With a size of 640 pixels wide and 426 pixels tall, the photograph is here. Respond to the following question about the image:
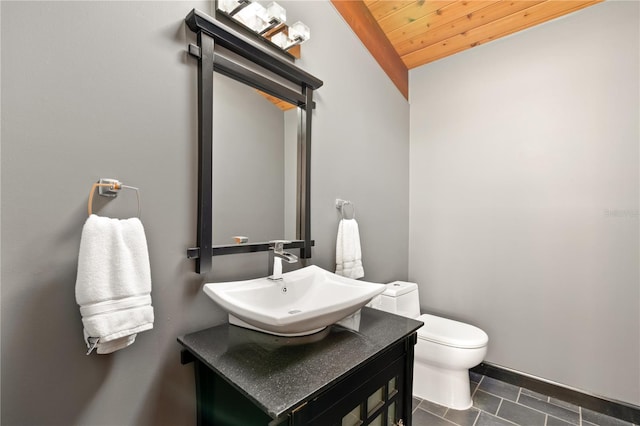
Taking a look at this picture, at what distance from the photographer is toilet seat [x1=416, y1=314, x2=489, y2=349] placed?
5.68 feet

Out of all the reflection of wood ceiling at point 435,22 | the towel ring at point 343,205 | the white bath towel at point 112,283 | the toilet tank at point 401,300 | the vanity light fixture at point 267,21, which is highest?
the reflection of wood ceiling at point 435,22

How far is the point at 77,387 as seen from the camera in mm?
832

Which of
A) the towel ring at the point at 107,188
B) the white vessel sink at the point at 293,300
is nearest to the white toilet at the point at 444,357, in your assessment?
the white vessel sink at the point at 293,300

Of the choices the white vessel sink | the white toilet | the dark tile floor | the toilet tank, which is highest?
the white vessel sink

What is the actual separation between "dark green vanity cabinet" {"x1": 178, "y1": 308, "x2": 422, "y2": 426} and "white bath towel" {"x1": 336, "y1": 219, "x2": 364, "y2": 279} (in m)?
0.48

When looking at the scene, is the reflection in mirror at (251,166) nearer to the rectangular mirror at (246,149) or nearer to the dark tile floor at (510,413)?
the rectangular mirror at (246,149)

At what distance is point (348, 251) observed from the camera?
5.60 ft

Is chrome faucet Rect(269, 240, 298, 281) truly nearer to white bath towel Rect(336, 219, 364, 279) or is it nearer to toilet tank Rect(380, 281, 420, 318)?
white bath towel Rect(336, 219, 364, 279)

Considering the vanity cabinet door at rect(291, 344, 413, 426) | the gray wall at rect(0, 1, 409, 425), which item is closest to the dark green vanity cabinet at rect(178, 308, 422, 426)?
the vanity cabinet door at rect(291, 344, 413, 426)

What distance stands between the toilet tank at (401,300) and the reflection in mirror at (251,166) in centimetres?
89

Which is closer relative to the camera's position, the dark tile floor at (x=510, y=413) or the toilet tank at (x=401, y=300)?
the dark tile floor at (x=510, y=413)

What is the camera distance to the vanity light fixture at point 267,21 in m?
1.17

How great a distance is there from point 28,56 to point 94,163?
0.98ft

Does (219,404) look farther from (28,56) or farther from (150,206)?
(28,56)
